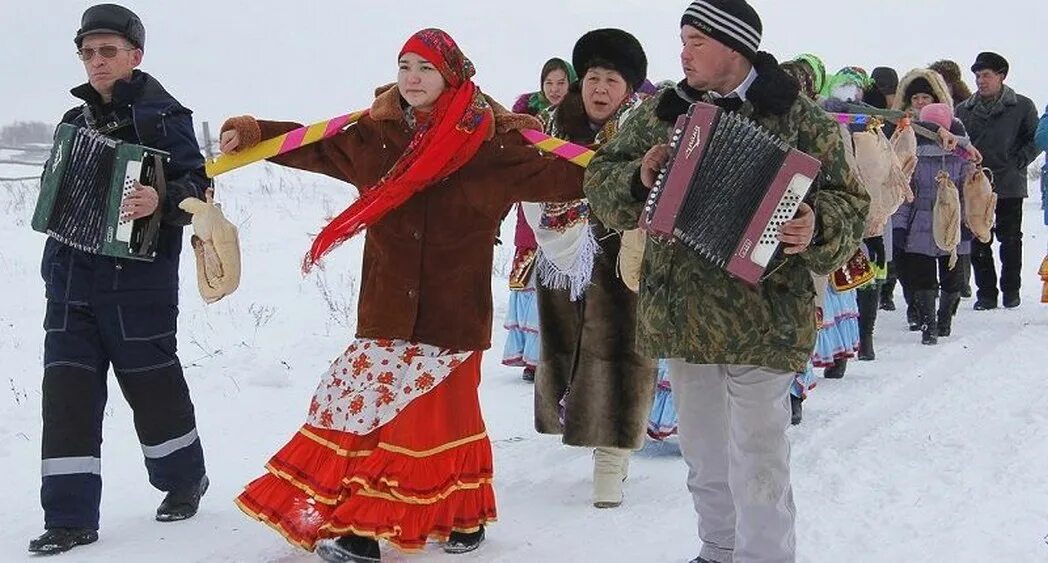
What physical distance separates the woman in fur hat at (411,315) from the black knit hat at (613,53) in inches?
34.1

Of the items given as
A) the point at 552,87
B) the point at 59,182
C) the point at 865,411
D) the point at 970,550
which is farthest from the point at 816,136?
the point at 552,87

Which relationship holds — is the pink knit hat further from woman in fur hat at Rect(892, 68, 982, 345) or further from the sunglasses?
the sunglasses

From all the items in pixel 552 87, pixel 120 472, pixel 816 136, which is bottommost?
pixel 120 472

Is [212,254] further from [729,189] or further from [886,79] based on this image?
[886,79]

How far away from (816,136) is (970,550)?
67.0 inches

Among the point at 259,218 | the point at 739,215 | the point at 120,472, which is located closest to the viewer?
the point at 739,215

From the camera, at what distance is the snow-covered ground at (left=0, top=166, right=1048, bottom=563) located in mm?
4461

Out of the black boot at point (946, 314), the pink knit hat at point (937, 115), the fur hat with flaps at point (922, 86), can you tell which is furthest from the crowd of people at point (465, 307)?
the black boot at point (946, 314)

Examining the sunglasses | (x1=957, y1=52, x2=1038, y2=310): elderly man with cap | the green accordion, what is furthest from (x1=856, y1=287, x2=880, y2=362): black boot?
the sunglasses

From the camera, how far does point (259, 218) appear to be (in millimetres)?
16359

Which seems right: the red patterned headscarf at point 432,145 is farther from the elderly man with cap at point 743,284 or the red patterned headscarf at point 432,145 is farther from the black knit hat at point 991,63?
the black knit hat at point 991,63

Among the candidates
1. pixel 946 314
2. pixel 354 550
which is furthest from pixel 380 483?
pixel 946 314

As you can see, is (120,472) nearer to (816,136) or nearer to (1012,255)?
(816,136)

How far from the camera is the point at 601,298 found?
5.23 meters
